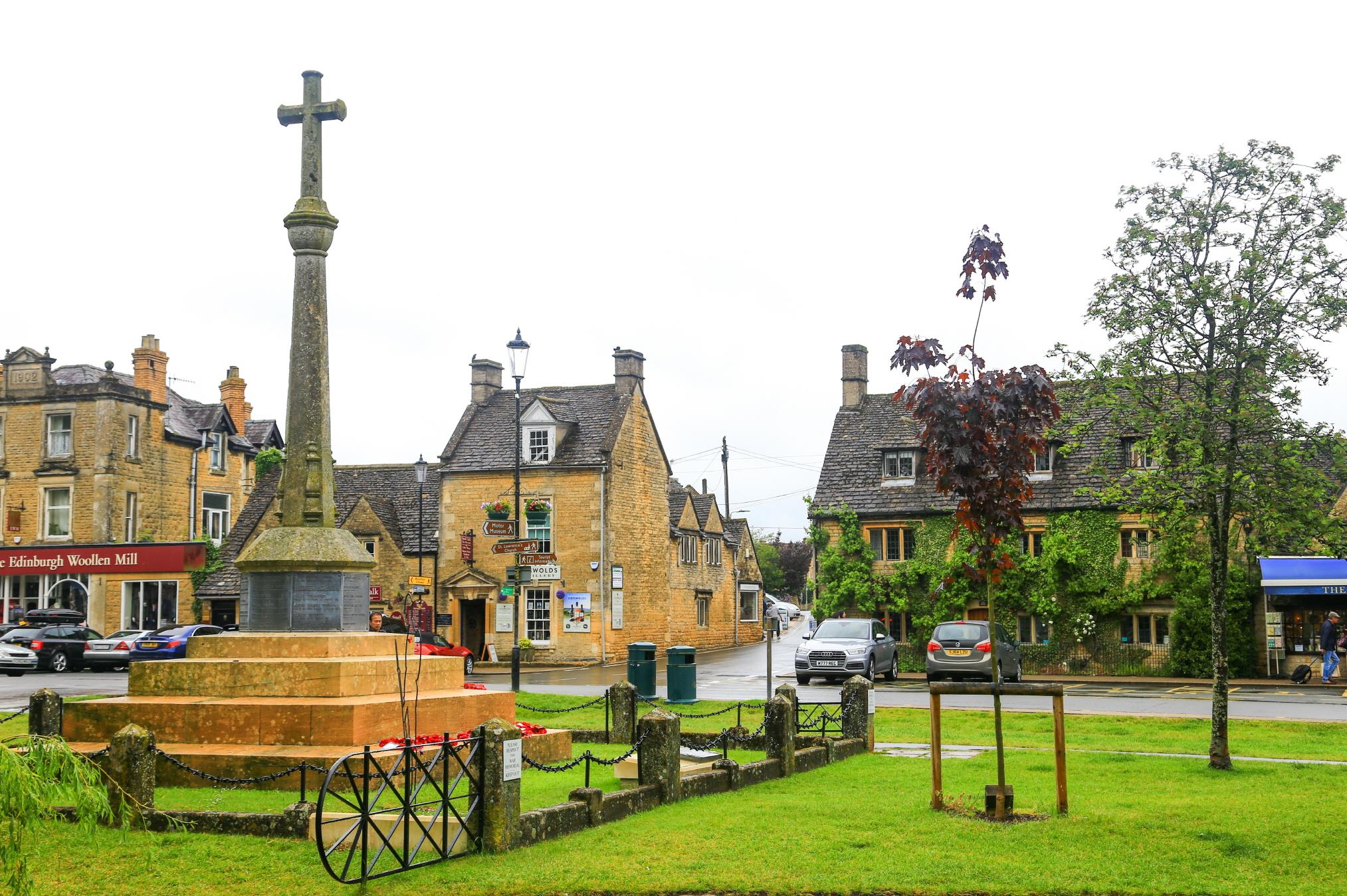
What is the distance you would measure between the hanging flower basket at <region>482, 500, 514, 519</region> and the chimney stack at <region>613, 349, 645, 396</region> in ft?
21.3

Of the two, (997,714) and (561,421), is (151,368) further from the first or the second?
(997,714)

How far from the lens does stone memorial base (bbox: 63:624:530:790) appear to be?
13.0m

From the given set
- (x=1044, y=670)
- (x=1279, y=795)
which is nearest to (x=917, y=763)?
(x=1279, y=795)

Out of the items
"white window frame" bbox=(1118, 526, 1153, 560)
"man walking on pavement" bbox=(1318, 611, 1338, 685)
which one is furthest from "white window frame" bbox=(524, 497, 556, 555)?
"man walking on pavement" bbox=(1318, 611, 1338, 685)

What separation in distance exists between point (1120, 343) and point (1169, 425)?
1361 mm

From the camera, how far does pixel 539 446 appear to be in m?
46.8

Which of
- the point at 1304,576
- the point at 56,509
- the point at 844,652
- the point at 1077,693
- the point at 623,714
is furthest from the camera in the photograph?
the point at 56,509

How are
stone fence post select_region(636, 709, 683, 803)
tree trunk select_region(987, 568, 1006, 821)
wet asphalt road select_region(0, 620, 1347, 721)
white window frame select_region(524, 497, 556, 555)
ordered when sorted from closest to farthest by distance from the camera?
tree trunk select_region(987, 568, 1006, 821), stone fence post select_region(636, 709, 683, 803), wet asphalt road select_region(0, 620, 1347, 721), white window frame select_region(524, 497, 556, 555)

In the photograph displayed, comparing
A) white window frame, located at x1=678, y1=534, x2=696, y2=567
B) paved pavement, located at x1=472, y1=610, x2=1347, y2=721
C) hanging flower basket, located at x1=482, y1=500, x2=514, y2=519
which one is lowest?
paved pavement, located at x1=472, y1=610, x2=1347, y2=721

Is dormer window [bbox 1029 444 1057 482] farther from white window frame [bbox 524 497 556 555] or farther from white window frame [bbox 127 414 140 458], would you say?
white window frame [bbox 127 414 140 458]

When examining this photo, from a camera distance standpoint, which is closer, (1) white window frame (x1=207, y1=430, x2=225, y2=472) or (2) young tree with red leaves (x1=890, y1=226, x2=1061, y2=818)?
(2) young tree with red leaves (x1=890, y1=226, x2=1061, y2=818)

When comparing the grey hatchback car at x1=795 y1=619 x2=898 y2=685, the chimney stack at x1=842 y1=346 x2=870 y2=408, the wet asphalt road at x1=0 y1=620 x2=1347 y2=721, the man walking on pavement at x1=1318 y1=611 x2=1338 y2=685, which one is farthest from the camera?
the chimney stack at x1=842 y1=346 x2=870 y2=408

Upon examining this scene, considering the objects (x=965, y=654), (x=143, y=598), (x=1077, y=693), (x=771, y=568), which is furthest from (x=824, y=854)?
(x=771, y=568)

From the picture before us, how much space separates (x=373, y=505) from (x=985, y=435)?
40.2 meters
